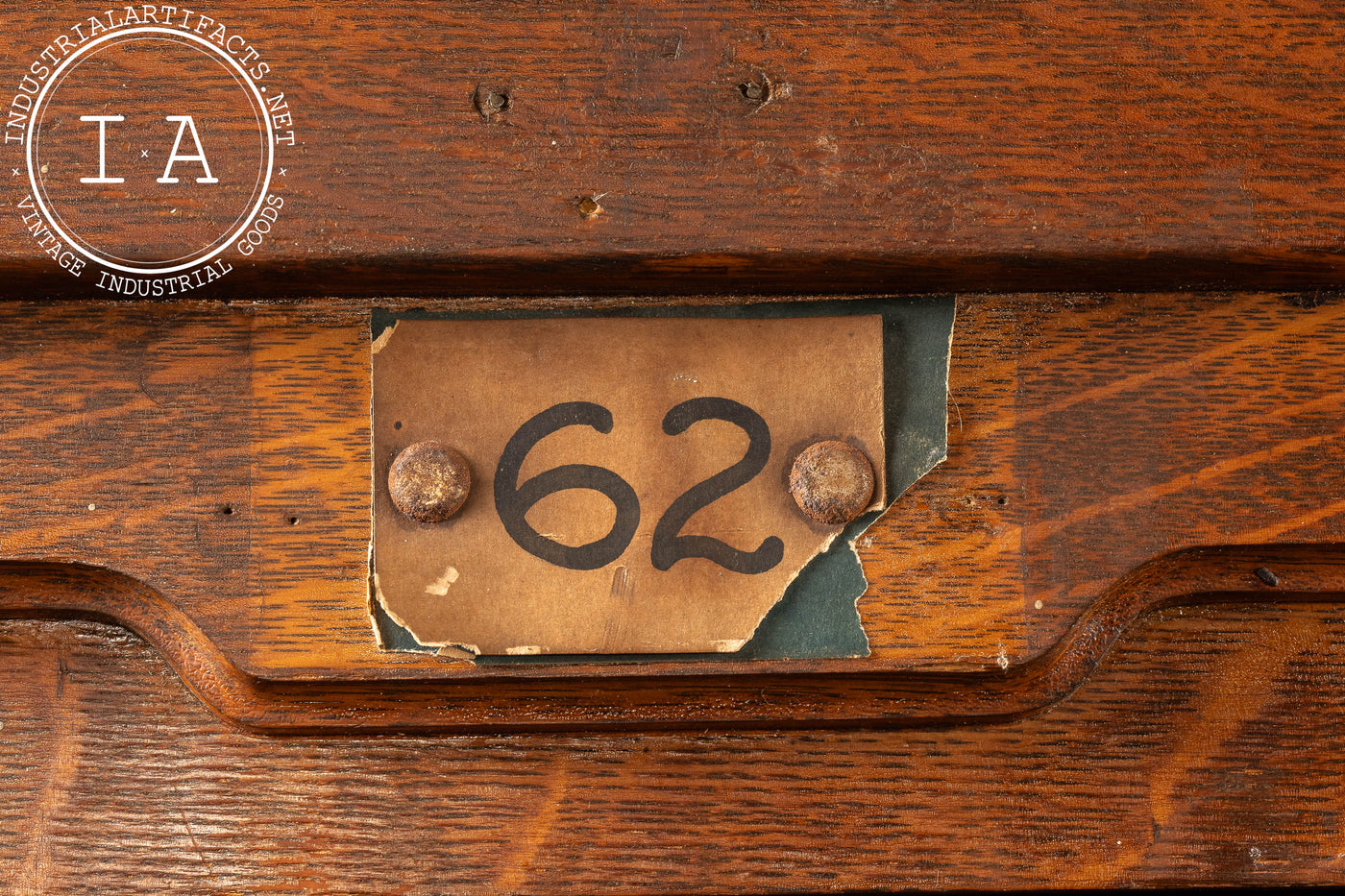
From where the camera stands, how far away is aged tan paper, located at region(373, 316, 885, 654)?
500 mm

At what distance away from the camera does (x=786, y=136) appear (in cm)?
49

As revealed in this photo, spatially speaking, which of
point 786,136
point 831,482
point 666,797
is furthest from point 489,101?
point 666,797

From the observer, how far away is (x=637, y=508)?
503 mm

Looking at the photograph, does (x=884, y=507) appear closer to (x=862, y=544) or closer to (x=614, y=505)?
(x=862, y=544)

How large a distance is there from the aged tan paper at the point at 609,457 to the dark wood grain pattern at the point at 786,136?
5 cm

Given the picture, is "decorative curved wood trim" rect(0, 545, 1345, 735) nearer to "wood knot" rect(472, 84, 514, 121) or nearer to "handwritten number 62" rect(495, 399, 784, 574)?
"handwritten number 62" rect(495, 399, 784, 574)

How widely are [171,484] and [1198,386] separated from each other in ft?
2.00

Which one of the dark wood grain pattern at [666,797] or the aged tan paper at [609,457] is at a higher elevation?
the aged tan paper at [609,457]

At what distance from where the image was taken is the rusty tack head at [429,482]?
491 mm

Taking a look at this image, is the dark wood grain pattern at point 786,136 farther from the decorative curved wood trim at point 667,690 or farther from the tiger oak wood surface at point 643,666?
the decorative curved wood trim at point 667,690

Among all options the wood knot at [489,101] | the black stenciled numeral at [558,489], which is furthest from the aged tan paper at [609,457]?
the wood knot at [489,101]

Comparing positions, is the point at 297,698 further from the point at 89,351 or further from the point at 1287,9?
the point at 1287,9

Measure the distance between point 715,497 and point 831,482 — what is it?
0.07m

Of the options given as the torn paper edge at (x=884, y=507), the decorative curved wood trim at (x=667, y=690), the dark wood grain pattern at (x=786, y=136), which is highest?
the dark wood grain pattern at (x=786, y=136)
